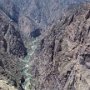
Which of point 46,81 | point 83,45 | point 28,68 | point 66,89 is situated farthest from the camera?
point 28,68

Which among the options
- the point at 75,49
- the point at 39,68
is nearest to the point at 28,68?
the point at 39,68

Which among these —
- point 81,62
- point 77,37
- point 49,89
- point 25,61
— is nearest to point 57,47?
point 77,37

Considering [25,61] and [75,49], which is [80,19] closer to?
[75,49]

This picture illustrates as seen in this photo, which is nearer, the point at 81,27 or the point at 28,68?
the point at 81,27

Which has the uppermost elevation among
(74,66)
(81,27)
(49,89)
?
(81,27)

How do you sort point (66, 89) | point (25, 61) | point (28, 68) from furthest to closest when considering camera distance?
point (25, 61) → point (28, 68) → point (66, 89)

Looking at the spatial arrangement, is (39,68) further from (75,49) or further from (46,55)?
(75,49)

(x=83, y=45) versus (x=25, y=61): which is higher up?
(x=83, y=45)
